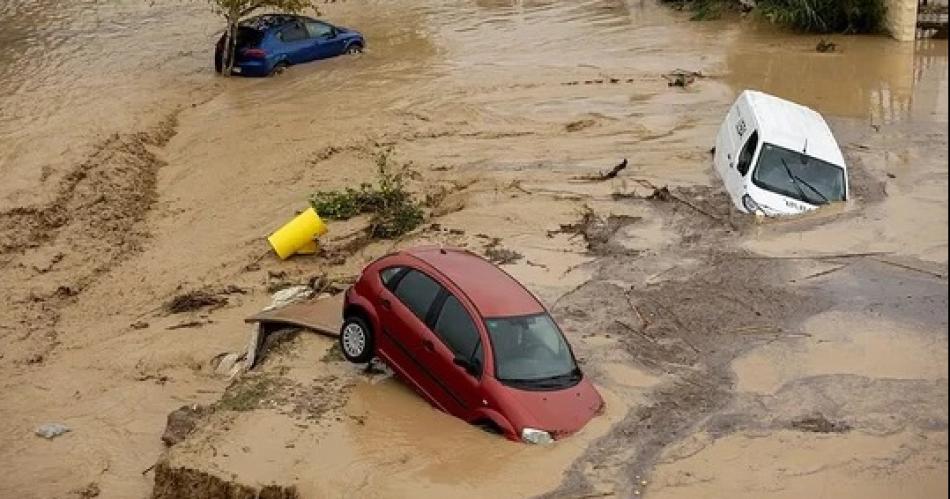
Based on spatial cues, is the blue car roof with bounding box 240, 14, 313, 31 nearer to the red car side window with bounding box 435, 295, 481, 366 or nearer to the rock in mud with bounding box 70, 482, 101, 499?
the rock in mud with bounding box 70, 482, 101, 499

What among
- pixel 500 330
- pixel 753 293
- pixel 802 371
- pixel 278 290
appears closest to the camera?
pixel 500 330

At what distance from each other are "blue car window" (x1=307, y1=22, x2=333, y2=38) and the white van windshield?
1196 centimetres

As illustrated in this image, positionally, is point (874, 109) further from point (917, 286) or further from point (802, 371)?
point (802, 371)

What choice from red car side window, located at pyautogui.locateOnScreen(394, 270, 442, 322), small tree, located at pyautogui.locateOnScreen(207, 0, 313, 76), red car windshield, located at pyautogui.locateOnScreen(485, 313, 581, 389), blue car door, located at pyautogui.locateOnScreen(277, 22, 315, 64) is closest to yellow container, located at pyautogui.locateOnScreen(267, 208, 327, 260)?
red car side window, located at pyautogui.locateOnScreen(394, 270, 442, 322)

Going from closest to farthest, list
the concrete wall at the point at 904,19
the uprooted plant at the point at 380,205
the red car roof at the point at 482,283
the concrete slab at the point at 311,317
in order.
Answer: the red car roof at the point at 482,283 < the concrete slab at the point at 311,317 < the uprooted plant at the point at 380,205 < the concrete wall at the point at 904,19

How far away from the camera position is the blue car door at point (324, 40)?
25.1 meters

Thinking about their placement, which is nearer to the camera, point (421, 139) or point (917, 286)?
point (917, 286)

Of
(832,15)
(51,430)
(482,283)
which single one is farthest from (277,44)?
(482,283)

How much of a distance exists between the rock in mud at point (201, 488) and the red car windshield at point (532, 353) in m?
2.17

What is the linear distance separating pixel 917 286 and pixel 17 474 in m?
9.87

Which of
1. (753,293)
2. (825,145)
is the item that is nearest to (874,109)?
(825,145)

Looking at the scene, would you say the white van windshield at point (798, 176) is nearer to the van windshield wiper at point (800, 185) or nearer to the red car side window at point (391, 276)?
the van windshield wiper at point (800, 185)

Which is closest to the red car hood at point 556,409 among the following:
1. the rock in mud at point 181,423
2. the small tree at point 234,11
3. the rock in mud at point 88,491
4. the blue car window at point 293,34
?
the rock in mud at point 181,423

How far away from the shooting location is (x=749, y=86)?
928 inches
